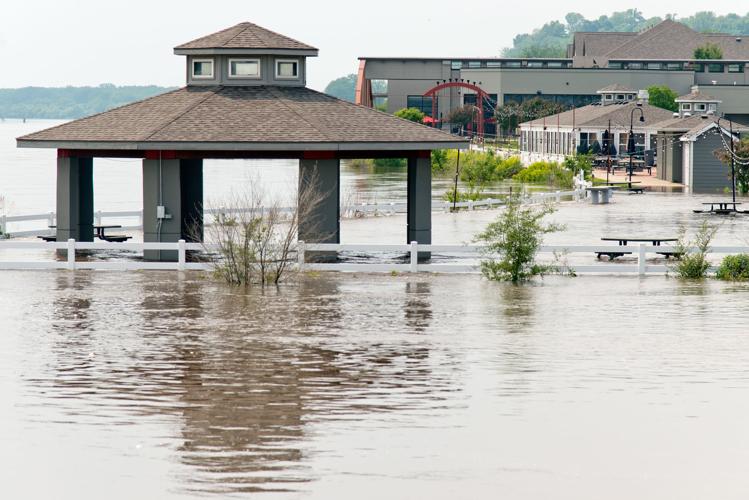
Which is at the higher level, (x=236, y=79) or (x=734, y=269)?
(x=236, y=79)

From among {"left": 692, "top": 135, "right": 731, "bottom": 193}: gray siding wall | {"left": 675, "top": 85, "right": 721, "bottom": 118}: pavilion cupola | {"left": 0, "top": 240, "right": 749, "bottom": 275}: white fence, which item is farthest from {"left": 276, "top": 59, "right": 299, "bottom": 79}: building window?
{"left": 675, "top": 85, "right": 721, "bottom": 118}: pavilion cupola

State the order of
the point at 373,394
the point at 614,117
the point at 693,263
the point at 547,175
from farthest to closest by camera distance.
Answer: the point at 614,117 → the point at 547,175 → the point at 693,263 → the point at 373,394

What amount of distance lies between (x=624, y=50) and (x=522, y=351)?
140 meters

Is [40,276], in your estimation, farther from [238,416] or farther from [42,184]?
[42,184]

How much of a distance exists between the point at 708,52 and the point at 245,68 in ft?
429

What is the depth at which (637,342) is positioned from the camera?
83.4 ft

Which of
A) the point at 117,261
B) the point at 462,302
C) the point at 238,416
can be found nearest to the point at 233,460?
the point at 238,416

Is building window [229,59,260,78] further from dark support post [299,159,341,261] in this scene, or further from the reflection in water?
the reflection in water

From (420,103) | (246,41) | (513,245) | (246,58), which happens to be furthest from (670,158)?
(420,103)

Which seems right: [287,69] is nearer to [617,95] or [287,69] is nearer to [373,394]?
[373,394]

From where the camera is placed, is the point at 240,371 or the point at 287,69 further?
the point at 287,69

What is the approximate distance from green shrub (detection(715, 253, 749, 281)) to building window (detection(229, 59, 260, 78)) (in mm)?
14743

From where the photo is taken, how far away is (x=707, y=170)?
8069 cm

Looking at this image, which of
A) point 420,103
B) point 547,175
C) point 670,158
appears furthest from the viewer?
point 420,103
